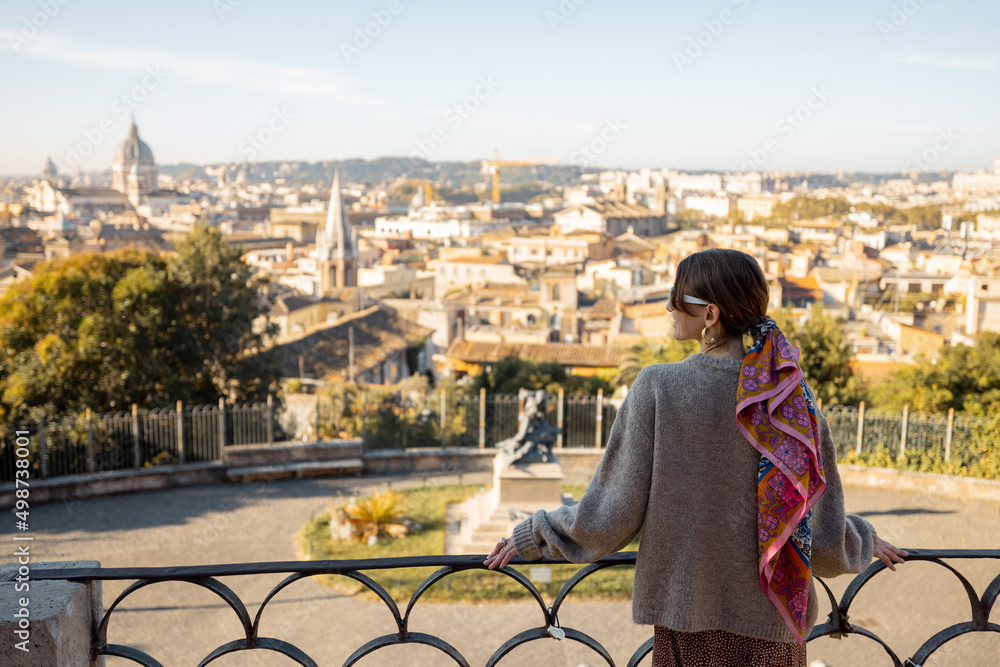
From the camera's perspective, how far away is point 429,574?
9852 mm

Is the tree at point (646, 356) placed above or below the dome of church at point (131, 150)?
below

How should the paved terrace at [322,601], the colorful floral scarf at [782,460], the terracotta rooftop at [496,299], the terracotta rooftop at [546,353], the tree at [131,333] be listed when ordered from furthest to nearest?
the terracotta rooftop at [496,299] → the terracotta rooftop at [546,353] → the tree at [131,333] → the paved terrace at [322,601] → the colorful floral scarf at [782,460]

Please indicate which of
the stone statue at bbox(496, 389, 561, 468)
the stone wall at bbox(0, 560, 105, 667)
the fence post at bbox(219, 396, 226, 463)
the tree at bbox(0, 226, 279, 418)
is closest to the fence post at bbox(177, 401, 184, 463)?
the fence post at bbox(219, 396, 226, 463)

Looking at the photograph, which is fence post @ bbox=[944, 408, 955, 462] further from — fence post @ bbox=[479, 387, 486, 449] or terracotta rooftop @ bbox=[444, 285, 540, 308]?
terracotta rooftop @ bbox=[444, 285, 540, 308]

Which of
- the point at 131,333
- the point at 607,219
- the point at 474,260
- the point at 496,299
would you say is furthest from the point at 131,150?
the point at 131,333

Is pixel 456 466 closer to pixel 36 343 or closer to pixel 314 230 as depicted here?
pixel 36 343

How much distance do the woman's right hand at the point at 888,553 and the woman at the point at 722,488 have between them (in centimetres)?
23

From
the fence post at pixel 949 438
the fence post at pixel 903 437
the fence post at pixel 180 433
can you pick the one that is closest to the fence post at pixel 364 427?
the fence post at pixel 180 433

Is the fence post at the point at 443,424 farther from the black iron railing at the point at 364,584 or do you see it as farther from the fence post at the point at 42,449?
the black iron railing at the point at 364,584

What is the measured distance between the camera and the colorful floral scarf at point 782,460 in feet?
5.96

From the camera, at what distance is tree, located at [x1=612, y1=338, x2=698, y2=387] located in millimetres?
17844

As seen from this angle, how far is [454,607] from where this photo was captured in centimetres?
952

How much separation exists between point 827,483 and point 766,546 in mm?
299

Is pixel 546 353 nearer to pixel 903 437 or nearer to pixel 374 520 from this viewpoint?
pixel 903 437
